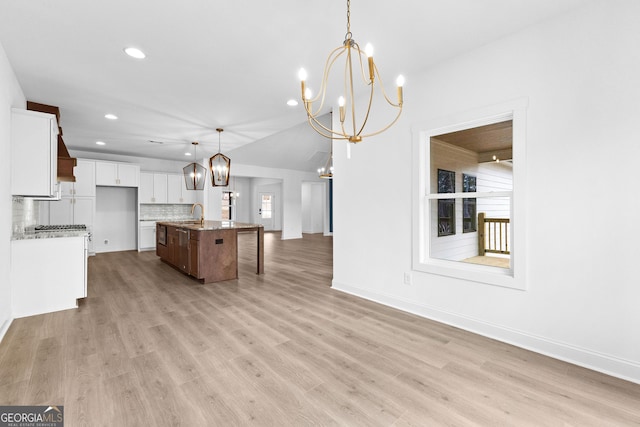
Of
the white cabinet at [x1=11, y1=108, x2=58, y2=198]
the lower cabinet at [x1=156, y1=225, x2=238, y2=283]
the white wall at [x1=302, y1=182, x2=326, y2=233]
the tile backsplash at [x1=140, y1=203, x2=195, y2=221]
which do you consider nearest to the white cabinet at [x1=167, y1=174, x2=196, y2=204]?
the tile backsplash at [x1=140, y1=203, x2=195, y2=221]

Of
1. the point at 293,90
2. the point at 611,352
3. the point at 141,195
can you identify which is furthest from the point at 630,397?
the point at 141,195

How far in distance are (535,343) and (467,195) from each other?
1376 millimetres

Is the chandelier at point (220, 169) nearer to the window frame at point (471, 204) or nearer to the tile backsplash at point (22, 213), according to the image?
the tile backsplash at point (22, 213)

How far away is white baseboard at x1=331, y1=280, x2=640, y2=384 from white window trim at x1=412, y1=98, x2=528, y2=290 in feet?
1.28

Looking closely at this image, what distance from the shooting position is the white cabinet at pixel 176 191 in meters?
8.21

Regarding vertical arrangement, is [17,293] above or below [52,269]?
below

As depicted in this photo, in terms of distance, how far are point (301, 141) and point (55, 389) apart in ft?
26.3

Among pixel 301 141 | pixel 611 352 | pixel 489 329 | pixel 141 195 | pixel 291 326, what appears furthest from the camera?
pixel 301 141

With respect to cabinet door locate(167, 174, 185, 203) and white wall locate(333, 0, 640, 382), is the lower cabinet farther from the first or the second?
cabinet door locate(167, 174, 185, 203)

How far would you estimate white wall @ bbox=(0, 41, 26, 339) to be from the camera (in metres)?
2.70

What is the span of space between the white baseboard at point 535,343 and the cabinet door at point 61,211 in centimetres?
741

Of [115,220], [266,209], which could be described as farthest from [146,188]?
[266,209]

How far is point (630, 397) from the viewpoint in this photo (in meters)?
Answer: 1.82

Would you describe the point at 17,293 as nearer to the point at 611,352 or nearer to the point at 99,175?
the point at 99,175
